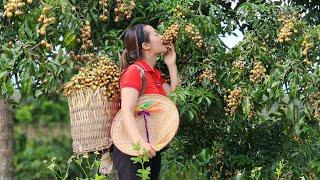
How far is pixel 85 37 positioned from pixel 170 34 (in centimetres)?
42

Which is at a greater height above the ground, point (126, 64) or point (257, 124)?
point (126, 64)

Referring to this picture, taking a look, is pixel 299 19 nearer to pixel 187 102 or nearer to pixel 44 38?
pixel 187 102

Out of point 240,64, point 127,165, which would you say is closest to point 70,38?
point 127,165

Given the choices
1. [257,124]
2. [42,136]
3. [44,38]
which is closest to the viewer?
[44,38]

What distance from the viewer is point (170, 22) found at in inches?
174

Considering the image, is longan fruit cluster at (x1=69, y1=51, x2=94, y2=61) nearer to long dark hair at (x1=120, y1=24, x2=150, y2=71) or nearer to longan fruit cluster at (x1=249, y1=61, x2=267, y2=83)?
long dark hair at (x1=120, y1=24, x2=150, y2=71)

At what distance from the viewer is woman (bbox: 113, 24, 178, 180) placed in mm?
3865

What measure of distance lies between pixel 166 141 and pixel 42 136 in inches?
179

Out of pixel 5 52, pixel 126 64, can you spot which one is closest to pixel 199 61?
pixel 126 64

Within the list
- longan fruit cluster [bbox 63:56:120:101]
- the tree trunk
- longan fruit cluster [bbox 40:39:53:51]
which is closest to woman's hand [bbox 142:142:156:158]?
longan fruit cluster [bbox 63:56:120:101]

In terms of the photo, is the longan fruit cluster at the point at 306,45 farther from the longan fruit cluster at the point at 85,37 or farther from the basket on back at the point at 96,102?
the longan fruit cluster at the point at 85,37

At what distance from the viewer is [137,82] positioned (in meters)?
3.91

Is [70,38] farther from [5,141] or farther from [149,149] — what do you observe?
[5,141]

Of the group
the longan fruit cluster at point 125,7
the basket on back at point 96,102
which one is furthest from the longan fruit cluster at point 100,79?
the longan fruit cluster at point 125,7
